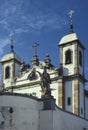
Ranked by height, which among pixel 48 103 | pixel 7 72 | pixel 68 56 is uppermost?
pixel 68 56

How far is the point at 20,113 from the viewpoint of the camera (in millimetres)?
33781

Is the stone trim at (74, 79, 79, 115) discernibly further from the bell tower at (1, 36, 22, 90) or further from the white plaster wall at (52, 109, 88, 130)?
the bell tower at (1, 36, 22, 90)

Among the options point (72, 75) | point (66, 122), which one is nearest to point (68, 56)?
point (72, 75)

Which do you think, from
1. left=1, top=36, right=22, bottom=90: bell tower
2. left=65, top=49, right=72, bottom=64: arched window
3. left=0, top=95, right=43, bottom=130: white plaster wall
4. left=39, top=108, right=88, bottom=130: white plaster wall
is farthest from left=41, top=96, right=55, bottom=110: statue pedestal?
left=1, top=36, right=22, bottom=90: bell tower

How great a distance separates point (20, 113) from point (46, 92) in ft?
13.5

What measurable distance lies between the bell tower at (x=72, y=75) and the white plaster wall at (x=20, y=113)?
14447mm

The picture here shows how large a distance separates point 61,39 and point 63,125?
61.7 feet

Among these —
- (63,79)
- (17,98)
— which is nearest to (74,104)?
(63,79)

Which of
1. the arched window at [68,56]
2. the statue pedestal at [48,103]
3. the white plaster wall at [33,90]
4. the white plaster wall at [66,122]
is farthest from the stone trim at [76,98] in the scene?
the statue pedestal at [48,103]

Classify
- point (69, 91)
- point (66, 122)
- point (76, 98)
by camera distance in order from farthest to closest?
point (69, 91) < point (76, 98) < point (66, 122)

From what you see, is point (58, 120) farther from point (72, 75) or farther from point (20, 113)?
point (72, 75)

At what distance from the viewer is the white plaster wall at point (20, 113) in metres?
33.0

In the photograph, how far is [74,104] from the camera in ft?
163

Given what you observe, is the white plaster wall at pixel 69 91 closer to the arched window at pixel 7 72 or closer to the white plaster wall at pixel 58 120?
the white plaster wall at pixel 58 120
